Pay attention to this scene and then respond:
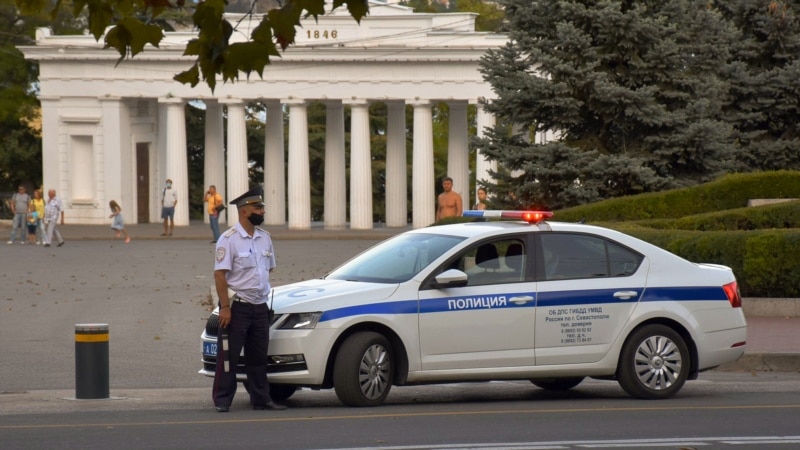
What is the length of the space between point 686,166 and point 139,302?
40.3ft

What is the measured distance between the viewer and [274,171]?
6656cm

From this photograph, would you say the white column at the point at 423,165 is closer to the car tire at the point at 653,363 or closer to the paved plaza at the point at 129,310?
the paved plaza at the point at 129,310

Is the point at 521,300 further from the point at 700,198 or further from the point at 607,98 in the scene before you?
the point at 607,98

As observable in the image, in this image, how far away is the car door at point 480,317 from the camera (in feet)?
41.4

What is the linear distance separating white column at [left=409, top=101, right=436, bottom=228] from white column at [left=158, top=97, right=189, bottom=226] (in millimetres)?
9834

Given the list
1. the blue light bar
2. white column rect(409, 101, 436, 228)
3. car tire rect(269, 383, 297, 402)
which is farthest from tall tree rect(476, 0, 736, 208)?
white column rect(409, 101, 436, 228)

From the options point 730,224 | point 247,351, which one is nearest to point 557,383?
point 247,351

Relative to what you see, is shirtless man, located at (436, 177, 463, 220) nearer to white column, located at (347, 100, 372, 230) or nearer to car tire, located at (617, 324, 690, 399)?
car tire, located at (617, 324, 690, 399)

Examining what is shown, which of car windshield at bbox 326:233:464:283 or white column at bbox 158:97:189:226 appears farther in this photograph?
white column at bbox 158:97:189:226

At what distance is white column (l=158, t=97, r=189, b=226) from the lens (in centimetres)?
6338

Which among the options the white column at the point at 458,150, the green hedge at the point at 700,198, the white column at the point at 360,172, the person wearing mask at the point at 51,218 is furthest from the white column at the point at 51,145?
the green hedge at the point at 700,198

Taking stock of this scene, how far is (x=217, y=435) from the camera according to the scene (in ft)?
35.8

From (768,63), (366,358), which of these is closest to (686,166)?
(768,63)

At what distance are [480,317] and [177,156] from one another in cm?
5223
